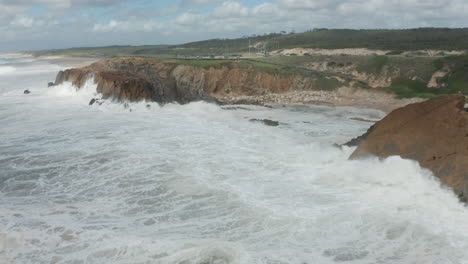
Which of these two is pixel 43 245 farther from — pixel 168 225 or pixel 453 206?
pixel 453 206

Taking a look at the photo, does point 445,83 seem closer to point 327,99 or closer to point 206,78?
point 327,99

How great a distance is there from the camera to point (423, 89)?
4334cm

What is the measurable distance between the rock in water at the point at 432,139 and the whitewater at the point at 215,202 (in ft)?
1.45

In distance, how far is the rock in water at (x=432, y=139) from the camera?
12.4 meters

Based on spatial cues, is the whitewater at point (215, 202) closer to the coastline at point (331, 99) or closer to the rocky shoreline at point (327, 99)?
the rocky shoreline at point (327, 99)

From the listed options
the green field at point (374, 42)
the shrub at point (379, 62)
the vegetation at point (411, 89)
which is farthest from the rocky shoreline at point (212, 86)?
the green field at point (374, 42)

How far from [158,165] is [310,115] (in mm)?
17747

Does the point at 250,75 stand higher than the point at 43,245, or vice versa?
the point at 250,75

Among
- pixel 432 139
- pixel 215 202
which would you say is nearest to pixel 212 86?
pixel 432 139

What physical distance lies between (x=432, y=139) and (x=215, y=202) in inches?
305

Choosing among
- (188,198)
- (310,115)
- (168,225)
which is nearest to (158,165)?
(188,198)

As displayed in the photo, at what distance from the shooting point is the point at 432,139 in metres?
13.6

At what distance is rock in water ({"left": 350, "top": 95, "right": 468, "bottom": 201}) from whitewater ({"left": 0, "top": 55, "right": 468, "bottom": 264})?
0.44 meters

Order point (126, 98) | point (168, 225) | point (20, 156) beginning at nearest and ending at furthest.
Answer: point (168, 225)
point (20, 156)
point (126, 98)
